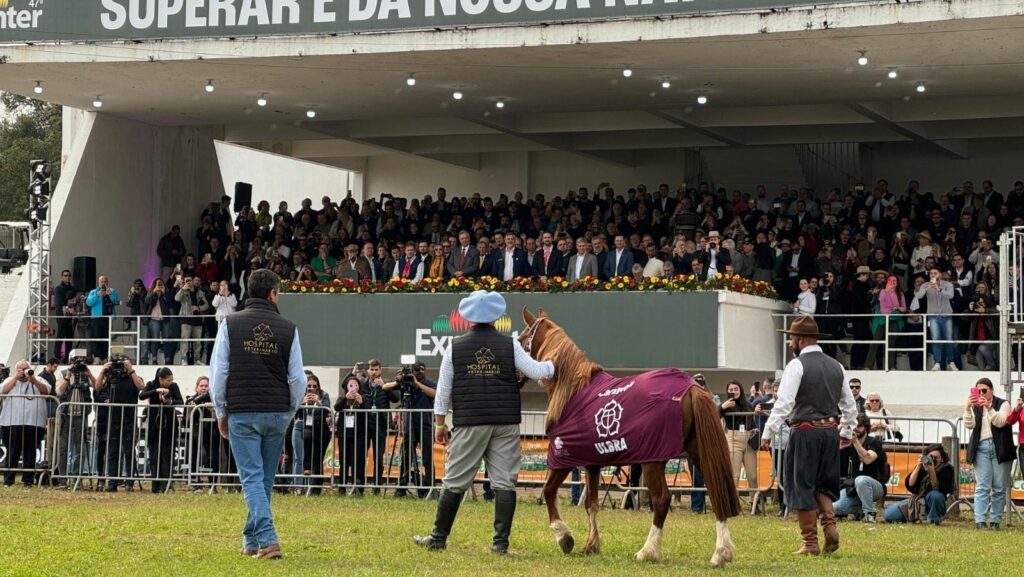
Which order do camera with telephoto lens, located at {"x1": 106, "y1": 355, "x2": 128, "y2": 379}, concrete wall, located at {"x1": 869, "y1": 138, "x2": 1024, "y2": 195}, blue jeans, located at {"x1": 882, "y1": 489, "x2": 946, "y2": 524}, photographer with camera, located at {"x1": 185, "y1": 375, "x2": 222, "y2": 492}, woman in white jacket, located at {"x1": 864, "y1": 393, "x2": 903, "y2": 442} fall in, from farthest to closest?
concrete wall, located at {"x1": 869, "y1": 138, "x2": 1024, "y2": 195} → camera with telephoto lens, located at {"x1": 106, "y1": 355, "x2": 128, "y2": 379} → photographer with camera, located at {"x1": 185, "y1": 375, "x2": 222, "y2": 492} → woman in white jacket, located at {"x1": 864, "y1": 393, "x2": 903, "y2": 442} → blue jeans, located at {"x1": 882, "y1": 489, "x2": 946, "y2": 524}

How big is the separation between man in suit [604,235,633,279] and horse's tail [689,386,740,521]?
13.5 m

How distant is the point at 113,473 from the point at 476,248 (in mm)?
8808

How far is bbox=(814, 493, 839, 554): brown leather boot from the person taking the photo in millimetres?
10789

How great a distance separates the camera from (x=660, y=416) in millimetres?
10234

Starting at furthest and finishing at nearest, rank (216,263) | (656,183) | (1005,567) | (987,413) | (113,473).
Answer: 1. (656,183)
2. (216,263)
3. (113,473)
4. (987,413)
5. (1005,567)

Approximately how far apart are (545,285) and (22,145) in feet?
138

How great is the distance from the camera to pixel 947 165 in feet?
104

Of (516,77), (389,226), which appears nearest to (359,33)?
(516,77)

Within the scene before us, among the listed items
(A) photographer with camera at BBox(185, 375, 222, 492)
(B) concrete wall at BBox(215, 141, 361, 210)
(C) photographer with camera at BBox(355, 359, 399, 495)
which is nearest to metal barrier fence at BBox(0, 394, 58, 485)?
(A) photographer with camera at BBox(185, 375, 222, 492)

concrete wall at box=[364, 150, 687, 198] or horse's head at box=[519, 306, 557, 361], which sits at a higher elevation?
concrete wall at box=[364, 150, 687, 198]

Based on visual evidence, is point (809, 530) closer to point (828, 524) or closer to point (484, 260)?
point (828, 524)

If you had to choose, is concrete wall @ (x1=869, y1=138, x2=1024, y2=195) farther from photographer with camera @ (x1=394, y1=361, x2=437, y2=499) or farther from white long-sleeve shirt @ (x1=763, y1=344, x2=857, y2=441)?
white long-sleeve shirt @ (x1=763, y1=344, x2=857, y2=441)

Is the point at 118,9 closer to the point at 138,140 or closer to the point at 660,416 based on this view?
the point at 138,140

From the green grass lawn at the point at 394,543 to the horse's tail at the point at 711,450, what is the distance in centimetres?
50
